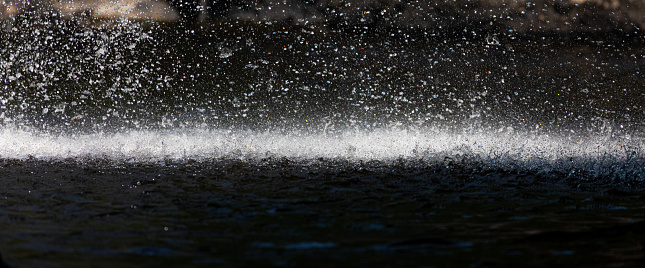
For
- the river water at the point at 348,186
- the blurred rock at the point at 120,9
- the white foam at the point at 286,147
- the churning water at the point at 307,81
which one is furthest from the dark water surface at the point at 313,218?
the blurred rock at the point at 120,9

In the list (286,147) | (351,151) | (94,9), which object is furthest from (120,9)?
(351,151)

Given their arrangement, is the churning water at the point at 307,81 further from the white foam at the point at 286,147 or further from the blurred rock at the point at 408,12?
the white foam at the point at 286,147

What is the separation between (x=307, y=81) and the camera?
39625 millimetres

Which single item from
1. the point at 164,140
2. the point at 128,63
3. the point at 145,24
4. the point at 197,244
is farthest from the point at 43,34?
the point at 197,244

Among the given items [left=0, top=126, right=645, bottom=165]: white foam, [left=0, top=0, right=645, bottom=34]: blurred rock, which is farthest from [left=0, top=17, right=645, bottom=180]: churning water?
[left=0, top=126, right=645, bottom=165]: white foam

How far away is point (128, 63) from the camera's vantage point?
40125 mm

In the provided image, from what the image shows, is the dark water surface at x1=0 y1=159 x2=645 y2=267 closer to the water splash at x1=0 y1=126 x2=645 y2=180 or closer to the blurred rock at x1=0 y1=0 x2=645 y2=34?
the water splash at x1=0 y1=126 x2=645 y2=180

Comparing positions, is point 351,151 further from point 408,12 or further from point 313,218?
point 408,12

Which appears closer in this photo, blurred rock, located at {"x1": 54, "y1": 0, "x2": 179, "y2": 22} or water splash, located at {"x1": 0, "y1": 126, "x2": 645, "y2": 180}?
water splash, located at {"x1": 0, "y1": 126, "x2": 645, "y2": 180}

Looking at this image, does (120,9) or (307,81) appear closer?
(120,9)

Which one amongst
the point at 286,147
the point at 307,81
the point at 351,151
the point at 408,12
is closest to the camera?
the point at 351,151

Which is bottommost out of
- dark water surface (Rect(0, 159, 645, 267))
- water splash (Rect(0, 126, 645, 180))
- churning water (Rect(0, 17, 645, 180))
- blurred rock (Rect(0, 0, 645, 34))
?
dark water surface (Rect(0, 159, 645, 267))

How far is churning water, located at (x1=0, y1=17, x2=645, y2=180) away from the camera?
3048 cm

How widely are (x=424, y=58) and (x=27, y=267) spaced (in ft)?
99.3
